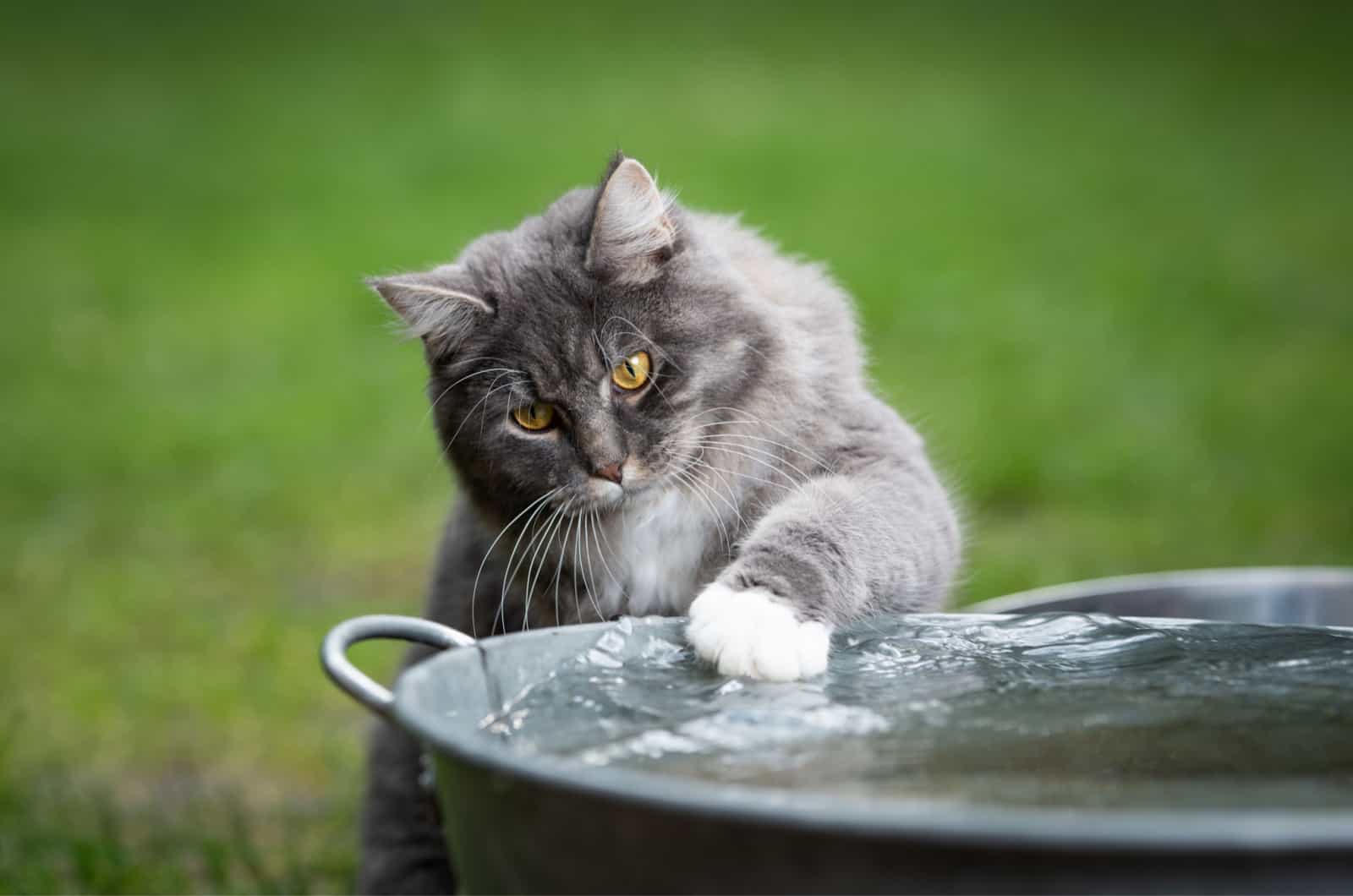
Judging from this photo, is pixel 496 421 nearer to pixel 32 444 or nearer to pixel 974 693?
pixel 974 693

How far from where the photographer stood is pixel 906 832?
1157 millimetres

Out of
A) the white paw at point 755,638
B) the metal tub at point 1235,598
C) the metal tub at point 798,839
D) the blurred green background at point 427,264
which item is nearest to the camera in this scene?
the metal tub at point 798,839

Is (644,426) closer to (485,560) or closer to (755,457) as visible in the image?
(755,457)

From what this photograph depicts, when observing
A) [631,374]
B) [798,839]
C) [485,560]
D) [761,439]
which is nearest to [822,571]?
[761,439]

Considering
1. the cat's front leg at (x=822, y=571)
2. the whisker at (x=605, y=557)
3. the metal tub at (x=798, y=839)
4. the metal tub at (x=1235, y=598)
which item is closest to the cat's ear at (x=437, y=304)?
the whisker at (x=605, y=557)

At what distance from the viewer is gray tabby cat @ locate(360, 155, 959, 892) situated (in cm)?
251

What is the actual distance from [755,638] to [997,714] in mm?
385

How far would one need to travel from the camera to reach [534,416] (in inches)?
101

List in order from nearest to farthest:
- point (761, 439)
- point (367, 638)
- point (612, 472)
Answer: point (367, 638)
point (612, 472)
point (761, 439)

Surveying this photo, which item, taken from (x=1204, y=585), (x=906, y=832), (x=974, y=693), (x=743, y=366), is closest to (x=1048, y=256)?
(x=1204, y=585)

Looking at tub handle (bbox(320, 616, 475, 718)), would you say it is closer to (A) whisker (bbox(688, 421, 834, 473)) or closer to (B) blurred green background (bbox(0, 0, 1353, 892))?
(A) whisker (bbox(688, 421, 834, 473))

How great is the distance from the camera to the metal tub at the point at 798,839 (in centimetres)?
114

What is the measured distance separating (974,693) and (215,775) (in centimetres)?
317

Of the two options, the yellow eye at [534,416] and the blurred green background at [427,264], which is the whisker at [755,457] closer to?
the yellow eye at [534,416]
